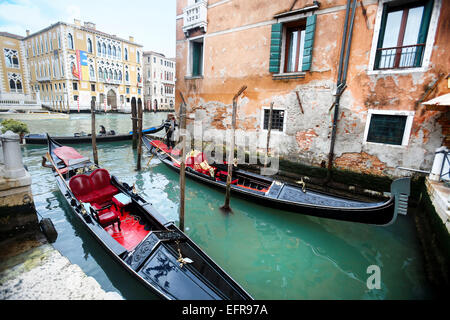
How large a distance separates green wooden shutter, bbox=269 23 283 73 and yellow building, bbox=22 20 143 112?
26.0 meters

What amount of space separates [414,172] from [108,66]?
32320mm

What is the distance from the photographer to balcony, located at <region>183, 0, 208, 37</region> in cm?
799

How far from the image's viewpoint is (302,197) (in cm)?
468

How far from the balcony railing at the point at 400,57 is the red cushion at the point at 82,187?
22.9 feet

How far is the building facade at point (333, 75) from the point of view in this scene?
4.72 metres

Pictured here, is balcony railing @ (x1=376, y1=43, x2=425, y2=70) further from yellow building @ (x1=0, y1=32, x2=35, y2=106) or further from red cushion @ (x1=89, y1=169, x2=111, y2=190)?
yellow building @ (x1=0, y1=32, x2=35, y2=106)

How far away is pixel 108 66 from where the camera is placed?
27922 mm

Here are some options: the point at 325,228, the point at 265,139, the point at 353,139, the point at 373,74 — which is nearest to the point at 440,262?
the point at 325,228

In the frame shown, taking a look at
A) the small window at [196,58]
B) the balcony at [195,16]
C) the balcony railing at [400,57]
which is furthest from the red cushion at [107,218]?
the balcony at [195,16]

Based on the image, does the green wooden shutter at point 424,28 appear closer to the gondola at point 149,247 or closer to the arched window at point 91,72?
the gondola at point 149,247

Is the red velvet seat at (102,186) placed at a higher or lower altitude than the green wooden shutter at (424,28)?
lower

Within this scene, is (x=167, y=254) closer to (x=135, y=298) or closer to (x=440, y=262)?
(x=135, y=298)

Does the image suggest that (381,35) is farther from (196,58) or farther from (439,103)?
(196,58)

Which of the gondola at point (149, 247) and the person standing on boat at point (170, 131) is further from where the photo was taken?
the person standing on boat at point (170, 131)
